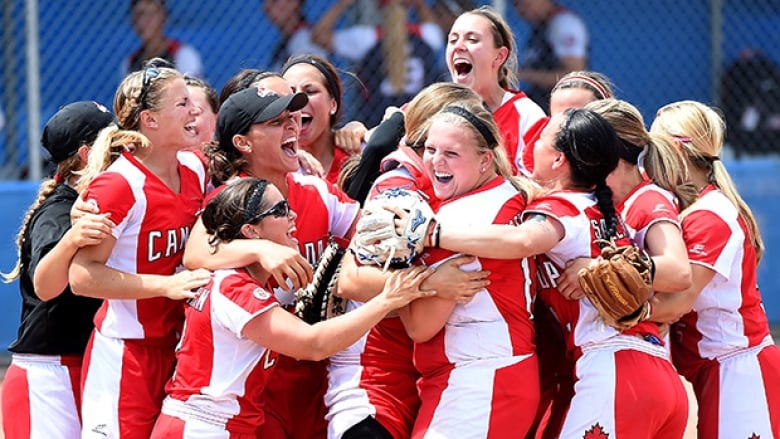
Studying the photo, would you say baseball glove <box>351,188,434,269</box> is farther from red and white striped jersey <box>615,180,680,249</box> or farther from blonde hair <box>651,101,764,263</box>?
blonde hair <box>651,101,764,263</box>

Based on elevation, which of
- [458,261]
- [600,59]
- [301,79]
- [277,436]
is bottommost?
[277,436]

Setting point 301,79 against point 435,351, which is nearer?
point 435,351

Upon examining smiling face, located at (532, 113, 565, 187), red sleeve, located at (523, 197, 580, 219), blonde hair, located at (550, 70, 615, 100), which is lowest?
red sleeve, located at (523, 197, 580, 219)

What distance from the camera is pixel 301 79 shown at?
483 cm

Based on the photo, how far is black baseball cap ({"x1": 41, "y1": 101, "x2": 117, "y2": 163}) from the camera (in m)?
4.45

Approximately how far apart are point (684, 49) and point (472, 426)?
282 inches

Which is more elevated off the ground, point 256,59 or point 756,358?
point 256,59

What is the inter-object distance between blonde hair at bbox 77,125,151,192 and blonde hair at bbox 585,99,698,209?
5.11 feet

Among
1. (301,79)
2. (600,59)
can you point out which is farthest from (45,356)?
(600,59)

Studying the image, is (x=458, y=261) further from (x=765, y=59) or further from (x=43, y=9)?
(x=765, y=59)

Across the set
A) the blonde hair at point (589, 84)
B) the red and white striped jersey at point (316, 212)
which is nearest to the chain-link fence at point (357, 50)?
the blonde hair at point (589, 84)

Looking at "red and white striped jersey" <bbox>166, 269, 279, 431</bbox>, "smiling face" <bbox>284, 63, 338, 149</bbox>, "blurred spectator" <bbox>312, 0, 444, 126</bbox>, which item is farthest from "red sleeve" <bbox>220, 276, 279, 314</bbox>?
"blurred spectator" <bbox>312, 0, 444, 126</bbox>

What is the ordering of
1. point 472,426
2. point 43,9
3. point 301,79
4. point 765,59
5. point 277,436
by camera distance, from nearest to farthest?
point 472,426
point 277,436
point 301,79
point 43,9
point 765,59

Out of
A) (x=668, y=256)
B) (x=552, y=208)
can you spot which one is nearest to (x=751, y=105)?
(x=668, y=256)
